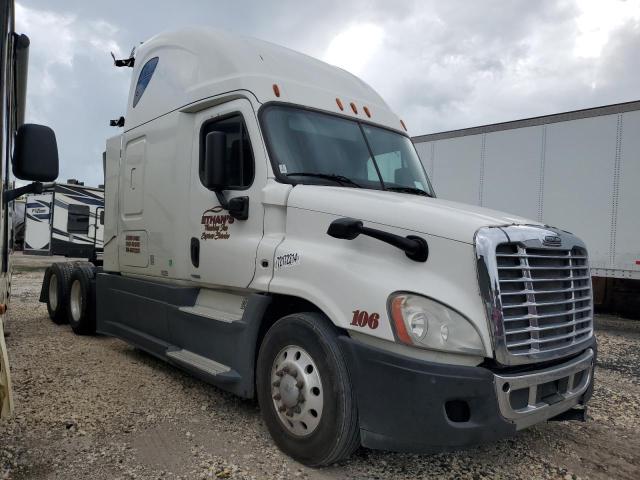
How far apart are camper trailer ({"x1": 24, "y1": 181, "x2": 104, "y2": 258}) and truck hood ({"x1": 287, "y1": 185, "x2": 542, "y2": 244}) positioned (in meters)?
4.76

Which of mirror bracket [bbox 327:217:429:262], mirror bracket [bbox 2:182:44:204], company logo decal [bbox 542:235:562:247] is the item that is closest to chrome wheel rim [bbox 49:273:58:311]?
mirror bracket [bbox 2:182:44:204]

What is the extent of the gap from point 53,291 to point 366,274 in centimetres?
687

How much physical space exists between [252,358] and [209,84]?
2399 mm

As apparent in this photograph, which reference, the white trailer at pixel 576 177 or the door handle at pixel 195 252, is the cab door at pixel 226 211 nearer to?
the door handle at pixel 195 252

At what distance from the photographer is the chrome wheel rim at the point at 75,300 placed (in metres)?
7.30

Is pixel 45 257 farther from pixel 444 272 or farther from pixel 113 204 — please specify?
pixel 444 272

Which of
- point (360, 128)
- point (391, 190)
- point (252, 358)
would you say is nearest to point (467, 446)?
point (252, 358)

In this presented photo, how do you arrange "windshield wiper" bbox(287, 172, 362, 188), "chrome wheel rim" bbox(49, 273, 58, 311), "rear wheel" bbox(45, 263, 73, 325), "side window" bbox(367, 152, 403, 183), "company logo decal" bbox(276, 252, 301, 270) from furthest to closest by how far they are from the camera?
1. "chrome wheel rim" bbox(49, 273, 58, 311)
2. "rear wheel" bbox(45, 263, 73, 325)
3. "side window" bbox(367, 152, 403, 183)
4. "windshield wiper" bbox(287, 172, 362, 188)
5. "company logo decal" bbox(276, 252, 301, 270)

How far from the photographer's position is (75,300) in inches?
295

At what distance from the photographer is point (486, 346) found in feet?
9.03

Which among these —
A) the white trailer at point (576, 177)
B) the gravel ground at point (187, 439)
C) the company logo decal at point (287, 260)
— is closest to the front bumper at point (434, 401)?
the gravel ground at point (187, 439)

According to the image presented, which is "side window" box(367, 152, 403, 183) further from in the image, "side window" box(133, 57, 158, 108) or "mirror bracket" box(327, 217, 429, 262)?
"side window" box(133, 57, 158, 108)

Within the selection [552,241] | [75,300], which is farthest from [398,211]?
[75,300]

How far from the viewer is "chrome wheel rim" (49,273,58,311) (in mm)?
7902
